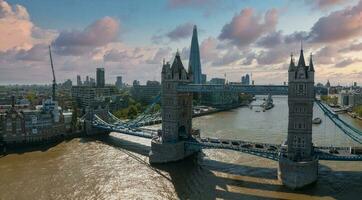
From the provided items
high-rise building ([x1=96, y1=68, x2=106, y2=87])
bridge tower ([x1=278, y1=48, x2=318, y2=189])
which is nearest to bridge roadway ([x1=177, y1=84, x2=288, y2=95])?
bridge tower ([x1=278, y1=48, x2=318, y2=189])

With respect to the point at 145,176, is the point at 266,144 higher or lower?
higher

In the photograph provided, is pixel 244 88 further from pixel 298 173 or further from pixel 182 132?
pixel 298 173

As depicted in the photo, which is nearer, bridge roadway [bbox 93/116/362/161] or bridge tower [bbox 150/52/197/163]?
bridge roadway [bbox 93/116/362/161]

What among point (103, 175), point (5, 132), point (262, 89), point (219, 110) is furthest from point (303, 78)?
point (219, 110)

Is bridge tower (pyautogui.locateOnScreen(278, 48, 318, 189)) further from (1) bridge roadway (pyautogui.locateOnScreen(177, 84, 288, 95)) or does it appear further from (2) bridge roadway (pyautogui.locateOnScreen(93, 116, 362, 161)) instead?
(1) bridge roadway (pyautogui.locateOnScreen(177, 84, 288, 95))

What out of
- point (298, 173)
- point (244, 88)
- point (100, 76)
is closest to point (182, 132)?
point (244, 88)

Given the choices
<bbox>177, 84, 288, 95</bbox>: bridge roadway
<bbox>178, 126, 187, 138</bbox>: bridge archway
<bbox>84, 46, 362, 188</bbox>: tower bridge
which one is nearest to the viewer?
<bbox>84, 46, 362, 188</bbox>: tower bridge

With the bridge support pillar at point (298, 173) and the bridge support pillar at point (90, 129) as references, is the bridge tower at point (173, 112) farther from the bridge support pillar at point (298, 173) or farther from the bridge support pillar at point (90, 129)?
the bridge support pillar at point (90, 129)

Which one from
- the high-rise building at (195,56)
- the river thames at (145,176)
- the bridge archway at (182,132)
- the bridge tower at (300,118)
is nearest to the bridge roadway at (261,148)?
the bridge archway at (182,132)
